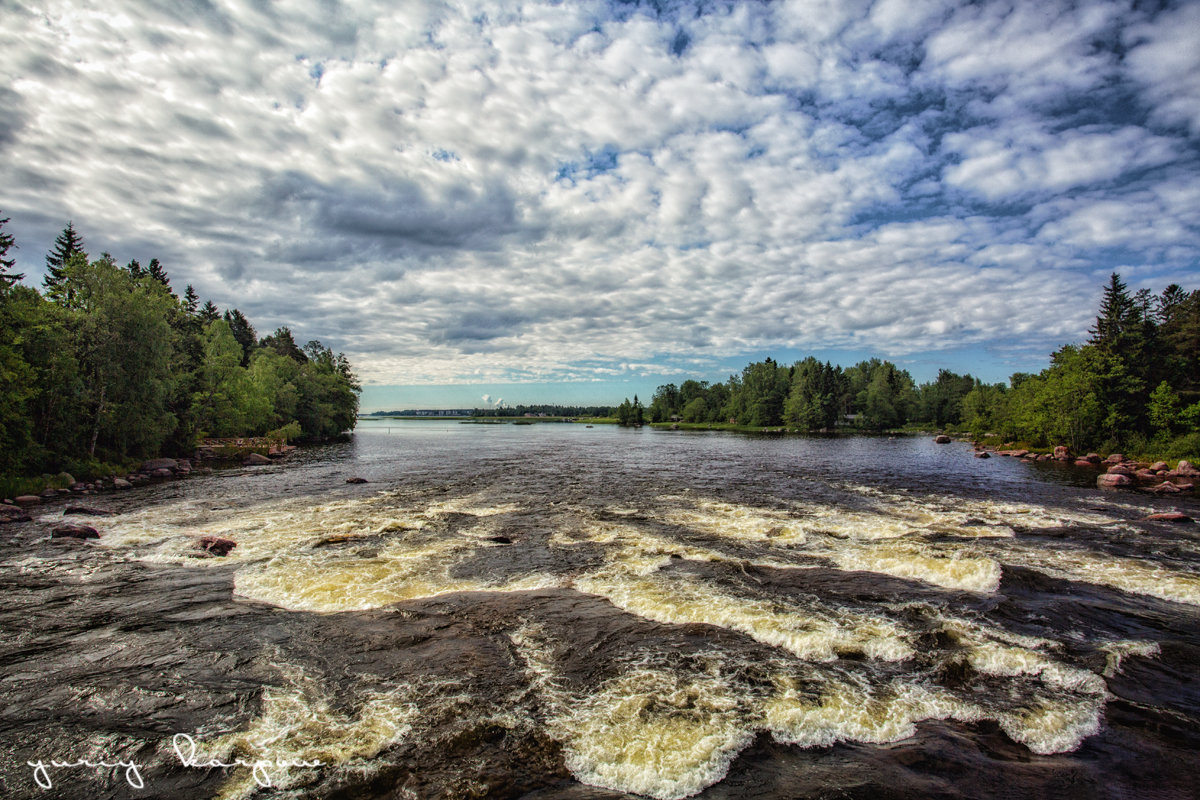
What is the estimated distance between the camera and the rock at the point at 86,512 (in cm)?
2489

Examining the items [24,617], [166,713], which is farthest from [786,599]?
[24,617]

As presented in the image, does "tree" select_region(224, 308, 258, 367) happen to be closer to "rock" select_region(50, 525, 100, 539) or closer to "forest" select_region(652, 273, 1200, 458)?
"rock" select_region(50, 525, 100, 539)

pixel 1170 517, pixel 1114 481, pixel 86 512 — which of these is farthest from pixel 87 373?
pixel 1114 481

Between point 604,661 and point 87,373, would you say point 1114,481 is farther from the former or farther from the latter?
point 87,373

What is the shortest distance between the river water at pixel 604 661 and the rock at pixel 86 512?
1.45 metres

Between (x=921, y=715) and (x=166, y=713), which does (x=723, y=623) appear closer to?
(x=921, y=715)

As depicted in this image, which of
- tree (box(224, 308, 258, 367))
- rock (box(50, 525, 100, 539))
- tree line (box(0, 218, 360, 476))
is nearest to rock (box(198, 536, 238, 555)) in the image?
rock (box(50, 525, 100, 539))

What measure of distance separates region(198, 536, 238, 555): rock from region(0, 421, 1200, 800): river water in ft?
1.90

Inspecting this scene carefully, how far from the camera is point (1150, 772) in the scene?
23.6 feet

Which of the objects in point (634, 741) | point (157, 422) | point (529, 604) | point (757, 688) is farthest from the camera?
point (157, 422)

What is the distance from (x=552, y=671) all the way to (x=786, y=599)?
24.2 ft

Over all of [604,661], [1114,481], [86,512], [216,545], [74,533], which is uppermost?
[1114,481]

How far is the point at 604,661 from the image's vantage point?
1041 cm

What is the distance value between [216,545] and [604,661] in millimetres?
17353
